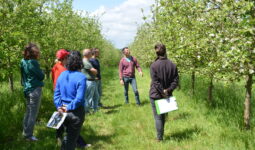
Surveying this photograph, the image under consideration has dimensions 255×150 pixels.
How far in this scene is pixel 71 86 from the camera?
416cm

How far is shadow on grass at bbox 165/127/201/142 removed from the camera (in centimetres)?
573

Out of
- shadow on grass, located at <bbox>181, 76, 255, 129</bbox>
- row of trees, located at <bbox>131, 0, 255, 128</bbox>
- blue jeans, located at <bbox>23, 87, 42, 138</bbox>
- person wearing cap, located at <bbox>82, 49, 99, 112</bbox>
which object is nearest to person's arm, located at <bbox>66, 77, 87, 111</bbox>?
blue jeans, located at <bbox>23, 87, 42, 138</bbox>

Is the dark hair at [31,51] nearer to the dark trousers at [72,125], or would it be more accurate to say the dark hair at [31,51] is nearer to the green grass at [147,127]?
the green grass at [147,127]

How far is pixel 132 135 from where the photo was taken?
6312 millimetres

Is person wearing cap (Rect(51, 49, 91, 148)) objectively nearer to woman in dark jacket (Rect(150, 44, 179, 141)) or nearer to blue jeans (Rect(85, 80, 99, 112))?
woman in dark jacket (Rect(150, 44, 179, 141))

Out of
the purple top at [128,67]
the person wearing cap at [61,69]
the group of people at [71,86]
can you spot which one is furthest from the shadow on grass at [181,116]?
the person wearing cap at [61,69]

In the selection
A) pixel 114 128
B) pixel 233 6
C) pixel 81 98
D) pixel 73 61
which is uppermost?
pixel 233 6

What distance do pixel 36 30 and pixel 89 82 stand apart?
3059 millimetres

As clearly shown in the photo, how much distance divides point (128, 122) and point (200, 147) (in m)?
2.89

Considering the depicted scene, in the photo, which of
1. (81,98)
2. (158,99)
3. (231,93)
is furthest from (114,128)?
(231,93)

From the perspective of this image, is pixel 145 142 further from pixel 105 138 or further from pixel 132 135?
pixel 105 138

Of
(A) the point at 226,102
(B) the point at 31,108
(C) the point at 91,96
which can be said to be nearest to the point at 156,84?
(B) the point at 31,108

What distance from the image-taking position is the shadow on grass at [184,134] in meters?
5.73

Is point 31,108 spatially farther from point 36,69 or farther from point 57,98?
point 57,98
